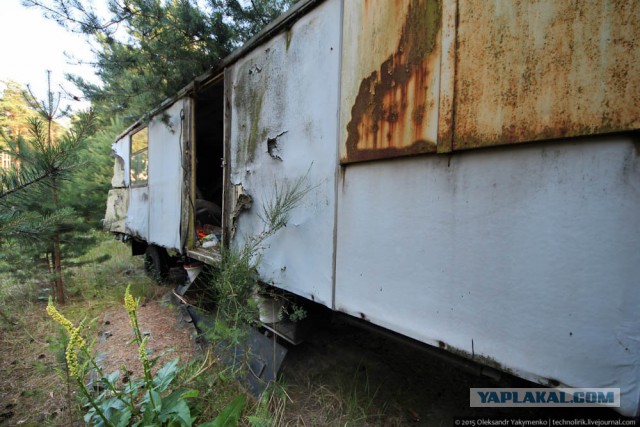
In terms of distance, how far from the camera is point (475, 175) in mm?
1290

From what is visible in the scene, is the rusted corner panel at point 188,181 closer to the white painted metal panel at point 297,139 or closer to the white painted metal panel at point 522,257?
the white painted metal panel at point 297,139

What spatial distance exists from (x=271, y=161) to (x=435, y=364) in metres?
2.44

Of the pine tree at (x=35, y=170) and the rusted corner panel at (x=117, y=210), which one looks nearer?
the pine tree at (x=35, y=170)

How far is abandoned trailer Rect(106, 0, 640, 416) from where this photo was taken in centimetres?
98

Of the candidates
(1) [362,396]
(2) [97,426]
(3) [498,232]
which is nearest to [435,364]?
(1) [362,396]

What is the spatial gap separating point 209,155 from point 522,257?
254 inches

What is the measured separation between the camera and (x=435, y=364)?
2.84 metres

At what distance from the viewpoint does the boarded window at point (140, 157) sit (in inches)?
209

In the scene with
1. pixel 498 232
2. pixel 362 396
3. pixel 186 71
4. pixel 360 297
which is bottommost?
pixel 362 396

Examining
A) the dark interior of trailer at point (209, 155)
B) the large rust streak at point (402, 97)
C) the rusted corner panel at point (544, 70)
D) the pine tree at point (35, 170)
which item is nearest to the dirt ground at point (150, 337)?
the dark interior of trailer at point (209, 155)

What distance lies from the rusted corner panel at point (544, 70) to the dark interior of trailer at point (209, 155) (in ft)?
10.8

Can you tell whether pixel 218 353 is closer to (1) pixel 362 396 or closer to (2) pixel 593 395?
(1) pixel 362 396
